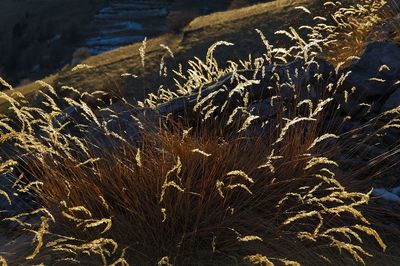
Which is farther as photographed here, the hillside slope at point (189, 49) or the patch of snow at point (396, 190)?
the hillside slope at point (189, 49)

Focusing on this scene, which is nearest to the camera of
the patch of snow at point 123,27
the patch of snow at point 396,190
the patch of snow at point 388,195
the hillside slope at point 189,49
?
the patch of snow at point 388,195

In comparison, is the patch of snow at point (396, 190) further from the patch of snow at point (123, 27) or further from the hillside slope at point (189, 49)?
the patch of snow at point (123, 27)

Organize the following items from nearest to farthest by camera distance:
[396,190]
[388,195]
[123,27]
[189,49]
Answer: [388,195] < [396,190] < [189,49] < [123,27]

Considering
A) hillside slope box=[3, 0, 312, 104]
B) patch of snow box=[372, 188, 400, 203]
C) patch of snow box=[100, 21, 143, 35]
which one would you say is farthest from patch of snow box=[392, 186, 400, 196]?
patch of snow box=[100, 21, 143, 35]

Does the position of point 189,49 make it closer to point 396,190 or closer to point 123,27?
point 396,190

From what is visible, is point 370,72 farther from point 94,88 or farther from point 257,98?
point 94,88

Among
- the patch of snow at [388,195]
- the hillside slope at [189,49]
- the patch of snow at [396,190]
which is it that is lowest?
the hillside slope at [189,49]

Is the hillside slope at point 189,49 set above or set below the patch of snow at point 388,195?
below

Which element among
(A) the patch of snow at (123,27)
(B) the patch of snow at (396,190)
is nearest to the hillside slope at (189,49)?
(B) the patch of snow at (396,190)

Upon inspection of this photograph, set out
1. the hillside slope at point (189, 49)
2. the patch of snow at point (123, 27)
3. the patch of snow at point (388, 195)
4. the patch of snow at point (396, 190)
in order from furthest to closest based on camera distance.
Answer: the patch of snow at point (123, 27)
the hillside slope at point (189, 49)
the patch of snow at point (396, 190)
the patch of snow at point (388, 195)

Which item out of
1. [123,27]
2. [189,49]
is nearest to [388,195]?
[189,49]

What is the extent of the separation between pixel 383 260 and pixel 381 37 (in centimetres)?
444

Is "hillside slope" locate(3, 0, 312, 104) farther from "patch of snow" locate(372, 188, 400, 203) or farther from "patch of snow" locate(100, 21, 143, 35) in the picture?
"patch of snow" locate(100, 21, 143, 35)

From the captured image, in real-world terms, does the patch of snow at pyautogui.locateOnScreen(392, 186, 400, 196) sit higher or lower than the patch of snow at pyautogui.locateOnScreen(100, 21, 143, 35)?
higher
